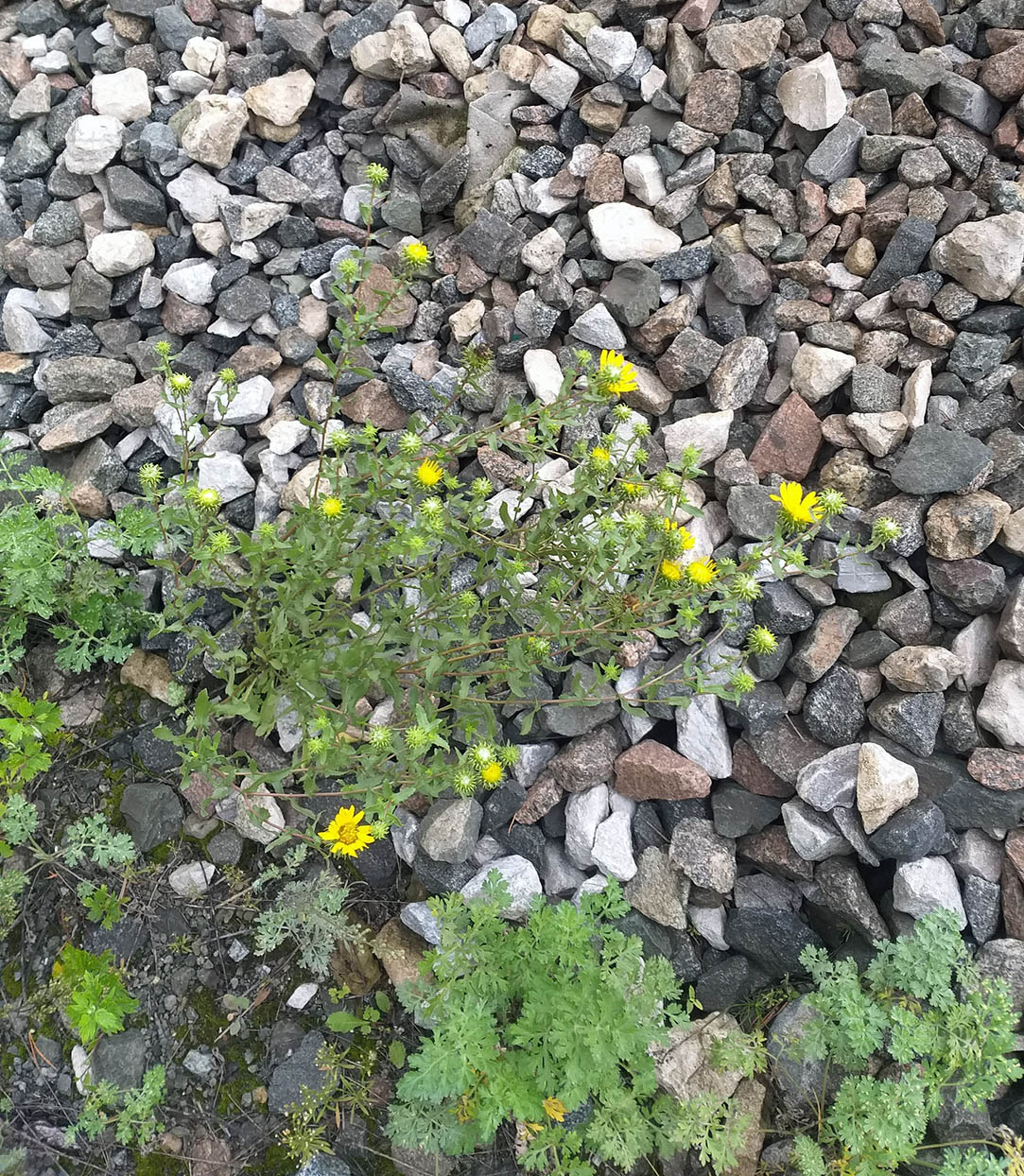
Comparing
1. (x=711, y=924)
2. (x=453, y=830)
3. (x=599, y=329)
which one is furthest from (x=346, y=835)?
(x=599, y=329)

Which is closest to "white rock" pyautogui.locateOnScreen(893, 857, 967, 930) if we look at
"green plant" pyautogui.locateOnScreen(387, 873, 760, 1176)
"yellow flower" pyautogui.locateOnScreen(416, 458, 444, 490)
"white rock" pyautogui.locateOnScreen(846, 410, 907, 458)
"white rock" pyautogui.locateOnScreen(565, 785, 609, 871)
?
"green plant" pyautogui.locateOnScreen(387, 873, 760, 1176)

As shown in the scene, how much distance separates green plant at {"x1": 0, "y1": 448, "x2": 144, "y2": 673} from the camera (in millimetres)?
3340

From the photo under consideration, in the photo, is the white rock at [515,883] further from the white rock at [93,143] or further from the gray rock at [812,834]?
the white rock at [93,143]

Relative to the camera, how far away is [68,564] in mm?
3561

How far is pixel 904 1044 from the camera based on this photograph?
271 centimetres

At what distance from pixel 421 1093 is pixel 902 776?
1.96 meters

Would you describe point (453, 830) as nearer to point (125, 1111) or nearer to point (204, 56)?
point (125, 1111)

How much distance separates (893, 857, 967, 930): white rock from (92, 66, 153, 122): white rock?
16.3ft

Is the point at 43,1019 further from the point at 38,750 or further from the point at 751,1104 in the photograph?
the point at 751,1104

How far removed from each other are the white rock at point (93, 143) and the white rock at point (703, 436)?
319 cm

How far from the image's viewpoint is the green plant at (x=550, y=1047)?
8.86 feet

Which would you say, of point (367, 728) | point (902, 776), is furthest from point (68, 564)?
point (902, 776)

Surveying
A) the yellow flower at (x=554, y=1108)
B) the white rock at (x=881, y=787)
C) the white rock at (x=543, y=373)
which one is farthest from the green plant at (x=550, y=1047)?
the white rock at (x=543, y=373)

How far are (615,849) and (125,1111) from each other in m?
2.00
